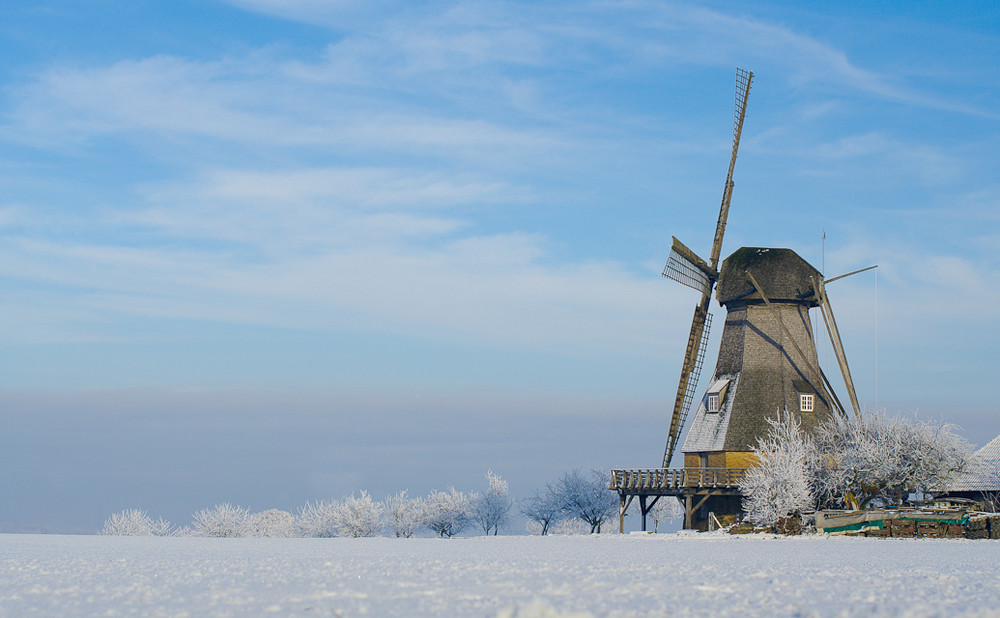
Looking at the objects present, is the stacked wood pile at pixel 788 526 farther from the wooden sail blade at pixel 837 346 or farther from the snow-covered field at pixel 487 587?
the snow-covered field at pixel 487 587

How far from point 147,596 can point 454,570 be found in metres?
4.49

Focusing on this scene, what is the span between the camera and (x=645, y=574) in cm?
1213

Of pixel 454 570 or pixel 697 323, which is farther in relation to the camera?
pixel 697 323

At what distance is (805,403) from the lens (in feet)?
128

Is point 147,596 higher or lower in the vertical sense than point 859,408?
lower

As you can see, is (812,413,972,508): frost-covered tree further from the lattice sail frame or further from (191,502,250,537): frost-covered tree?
(191,502,250,537): frost-covered tree

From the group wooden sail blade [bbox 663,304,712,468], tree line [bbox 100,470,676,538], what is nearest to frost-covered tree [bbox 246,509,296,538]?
tree line [bbox 100,470,676,538]

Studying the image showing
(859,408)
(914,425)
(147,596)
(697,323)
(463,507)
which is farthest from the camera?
(463,507)

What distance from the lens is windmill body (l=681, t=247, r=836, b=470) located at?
3856 centimetres

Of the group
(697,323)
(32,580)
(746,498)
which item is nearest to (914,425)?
(746,498)

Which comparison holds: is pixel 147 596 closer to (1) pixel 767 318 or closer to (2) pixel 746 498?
(2) pixel 746 498

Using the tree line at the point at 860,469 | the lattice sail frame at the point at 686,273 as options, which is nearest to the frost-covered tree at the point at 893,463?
the tree line at the point at 860,469

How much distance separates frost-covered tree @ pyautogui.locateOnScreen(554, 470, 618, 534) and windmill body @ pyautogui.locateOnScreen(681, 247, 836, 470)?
1729 cm

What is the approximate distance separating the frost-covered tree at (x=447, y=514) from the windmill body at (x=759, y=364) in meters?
24.4
